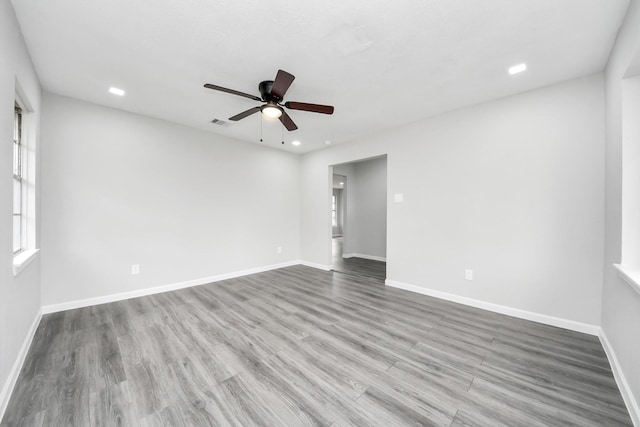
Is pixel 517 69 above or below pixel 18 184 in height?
above

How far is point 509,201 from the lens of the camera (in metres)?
2.87

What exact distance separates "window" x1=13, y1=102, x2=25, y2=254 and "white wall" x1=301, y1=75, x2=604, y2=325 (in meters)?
4.42

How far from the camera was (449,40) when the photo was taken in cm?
197

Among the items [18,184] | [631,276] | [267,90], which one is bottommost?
[631,276]

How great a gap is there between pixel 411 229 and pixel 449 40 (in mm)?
2467

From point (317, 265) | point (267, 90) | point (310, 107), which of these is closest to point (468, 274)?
point (310, 107)

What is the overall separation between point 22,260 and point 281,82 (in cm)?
263

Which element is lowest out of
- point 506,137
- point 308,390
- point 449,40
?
point 308,390

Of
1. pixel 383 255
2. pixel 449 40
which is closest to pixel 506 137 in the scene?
pixel 449 40

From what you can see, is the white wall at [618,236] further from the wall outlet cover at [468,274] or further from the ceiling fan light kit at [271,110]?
the ceiling fan light kit at [271,110]

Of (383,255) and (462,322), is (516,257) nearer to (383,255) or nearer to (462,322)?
(462,322)

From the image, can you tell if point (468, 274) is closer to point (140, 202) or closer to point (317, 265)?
point (317, 265)

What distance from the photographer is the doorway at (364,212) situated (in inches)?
247

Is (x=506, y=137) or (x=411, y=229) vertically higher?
(x=506, y=137)
